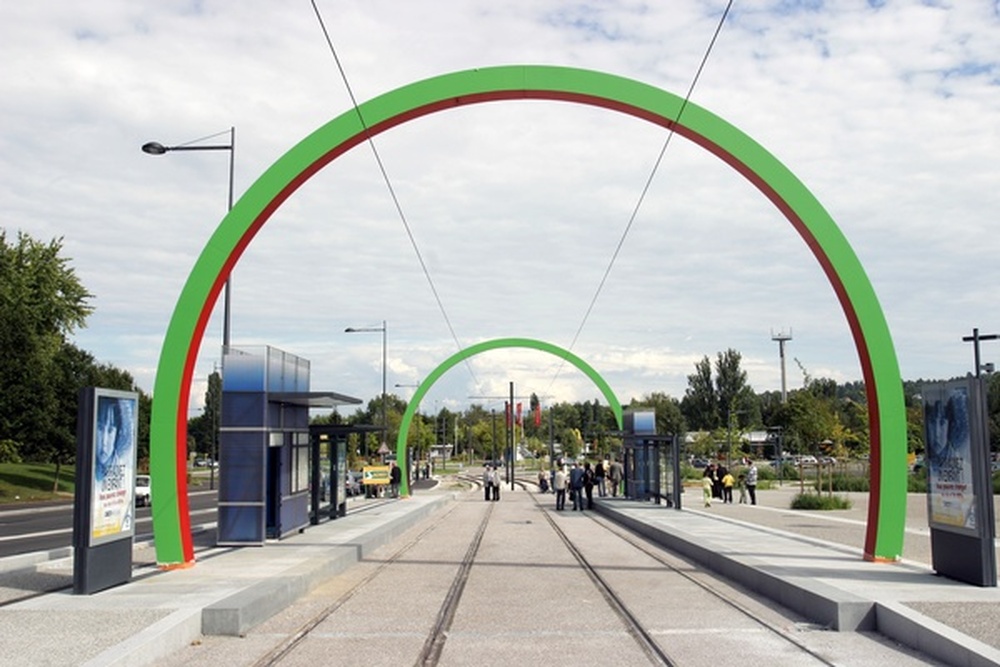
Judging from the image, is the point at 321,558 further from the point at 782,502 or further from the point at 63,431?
the point at 63,431

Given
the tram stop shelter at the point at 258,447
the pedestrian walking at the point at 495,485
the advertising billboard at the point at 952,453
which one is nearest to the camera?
the advertising billboard at the point at 952,453

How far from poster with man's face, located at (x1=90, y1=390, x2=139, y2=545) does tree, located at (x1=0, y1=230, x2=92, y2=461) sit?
99.0ft

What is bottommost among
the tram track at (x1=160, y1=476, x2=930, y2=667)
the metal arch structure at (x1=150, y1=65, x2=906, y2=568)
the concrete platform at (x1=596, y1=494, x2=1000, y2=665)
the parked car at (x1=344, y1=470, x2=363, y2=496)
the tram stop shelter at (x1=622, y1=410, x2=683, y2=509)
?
the parked car at (x1=344, y1=470, x2=363, y2=496)

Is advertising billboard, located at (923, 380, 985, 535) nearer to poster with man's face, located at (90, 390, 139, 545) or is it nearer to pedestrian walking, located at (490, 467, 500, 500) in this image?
poster with man's face, located at (90, 390, 139, 545)

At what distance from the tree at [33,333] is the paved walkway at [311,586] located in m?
26.1

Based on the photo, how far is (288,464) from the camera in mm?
17344

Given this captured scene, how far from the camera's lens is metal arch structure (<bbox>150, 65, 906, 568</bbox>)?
1320cm

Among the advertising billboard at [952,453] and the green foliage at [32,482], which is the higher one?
the advertising billboard at [952,453]

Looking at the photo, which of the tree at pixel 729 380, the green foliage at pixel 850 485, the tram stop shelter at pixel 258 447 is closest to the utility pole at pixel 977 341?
the green foliage at pixel 850 485

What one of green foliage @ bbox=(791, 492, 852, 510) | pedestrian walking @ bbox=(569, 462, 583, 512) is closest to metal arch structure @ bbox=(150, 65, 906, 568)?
green foliage @ bbox=(791, 492, 852, 510)

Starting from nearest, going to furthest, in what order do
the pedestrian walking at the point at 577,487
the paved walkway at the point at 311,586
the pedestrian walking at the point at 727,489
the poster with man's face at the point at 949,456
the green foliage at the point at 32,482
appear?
the paved walkway at the point at 311,586, the poster with man's face at the point at 949,456, the pedestrian walking at the point at 577,487, the pedestrian walking at the point at 727,489, the green foliage at the point at 32,482

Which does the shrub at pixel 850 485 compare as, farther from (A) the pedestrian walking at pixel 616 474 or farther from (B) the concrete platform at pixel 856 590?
(B) the concrete platform at pixel 856 590

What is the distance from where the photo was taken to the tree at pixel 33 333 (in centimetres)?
3847

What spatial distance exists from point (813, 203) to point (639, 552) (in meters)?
6.73
